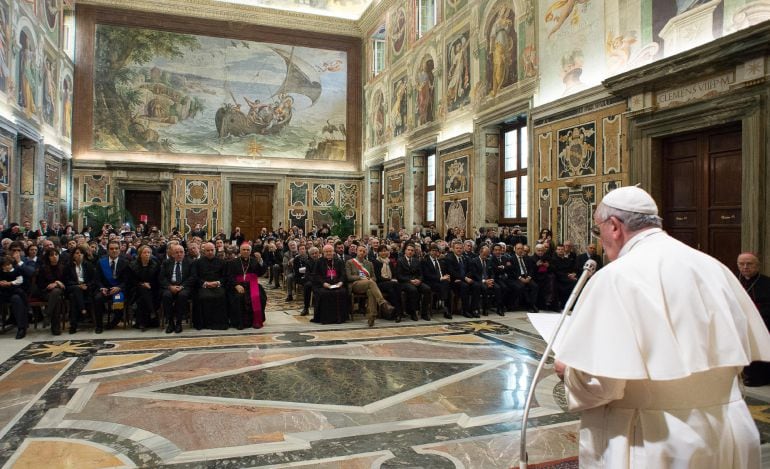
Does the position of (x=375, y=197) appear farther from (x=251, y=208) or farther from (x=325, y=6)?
(x=325, y=6)

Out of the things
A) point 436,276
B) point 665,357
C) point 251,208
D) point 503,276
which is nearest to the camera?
point 665,357

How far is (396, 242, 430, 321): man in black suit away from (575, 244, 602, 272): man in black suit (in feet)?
9.81

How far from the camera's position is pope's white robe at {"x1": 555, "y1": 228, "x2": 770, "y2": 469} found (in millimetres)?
1531

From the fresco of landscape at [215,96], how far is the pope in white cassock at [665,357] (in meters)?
22.5

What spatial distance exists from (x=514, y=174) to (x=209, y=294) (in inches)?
346

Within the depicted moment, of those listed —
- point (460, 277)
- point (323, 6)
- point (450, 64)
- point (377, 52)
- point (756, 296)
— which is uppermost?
point (323, 6)

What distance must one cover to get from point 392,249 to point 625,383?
31.8ft

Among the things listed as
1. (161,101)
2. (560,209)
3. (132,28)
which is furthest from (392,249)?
(132,28)

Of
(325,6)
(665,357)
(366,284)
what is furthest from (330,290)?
(325,6)

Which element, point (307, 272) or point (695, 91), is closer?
point (695, 91)

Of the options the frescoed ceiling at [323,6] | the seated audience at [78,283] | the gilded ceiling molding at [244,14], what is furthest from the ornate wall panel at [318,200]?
the seated audience at [78,283]

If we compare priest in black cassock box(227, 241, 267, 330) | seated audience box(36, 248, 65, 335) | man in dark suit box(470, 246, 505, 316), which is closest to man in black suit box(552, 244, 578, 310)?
man in dark suit box(470, 246, 505, 316)

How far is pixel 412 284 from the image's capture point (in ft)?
30.3

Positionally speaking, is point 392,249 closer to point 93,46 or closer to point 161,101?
point 161,101
